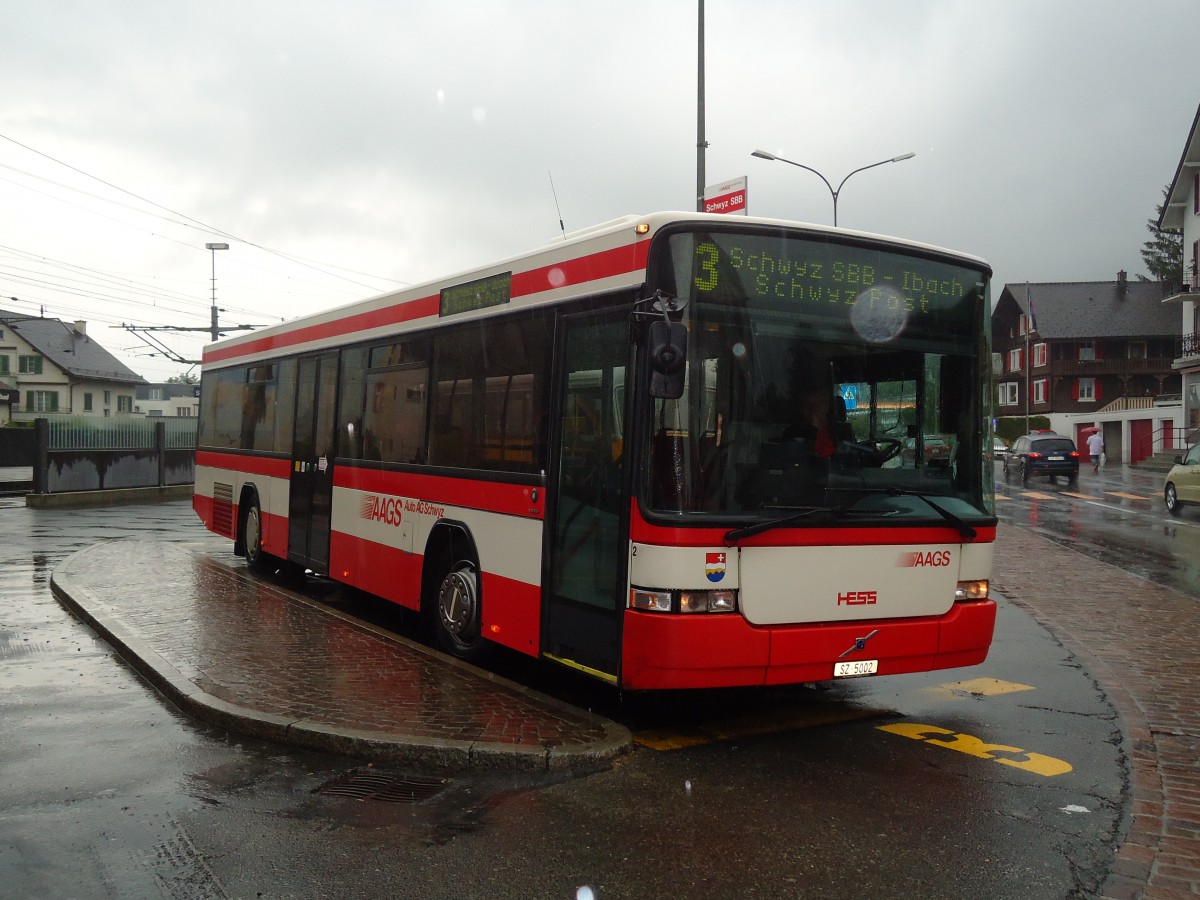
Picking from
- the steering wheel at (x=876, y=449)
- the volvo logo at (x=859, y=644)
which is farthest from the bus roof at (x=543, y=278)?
the volvo logo at (x=859, y=644)

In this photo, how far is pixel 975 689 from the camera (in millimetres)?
7992

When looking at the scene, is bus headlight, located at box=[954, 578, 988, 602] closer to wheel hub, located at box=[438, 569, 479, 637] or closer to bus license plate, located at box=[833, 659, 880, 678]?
bus license plate, located at box=[833, 659, 880, 678]

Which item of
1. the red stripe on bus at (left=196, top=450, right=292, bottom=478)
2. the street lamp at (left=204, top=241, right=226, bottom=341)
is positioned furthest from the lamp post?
the red stripe on bus at (left=196, top=450, right=292, bottom=478)

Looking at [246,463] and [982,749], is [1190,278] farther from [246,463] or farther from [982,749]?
[982,749]

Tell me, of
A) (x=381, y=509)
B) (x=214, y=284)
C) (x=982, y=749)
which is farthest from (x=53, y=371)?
(x=982, y=749)

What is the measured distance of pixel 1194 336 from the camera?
5309 cm

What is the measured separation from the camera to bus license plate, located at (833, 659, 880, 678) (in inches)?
250

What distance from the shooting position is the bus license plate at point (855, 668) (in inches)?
250

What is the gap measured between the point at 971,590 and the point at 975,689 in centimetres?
149

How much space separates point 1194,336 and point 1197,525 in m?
35.1

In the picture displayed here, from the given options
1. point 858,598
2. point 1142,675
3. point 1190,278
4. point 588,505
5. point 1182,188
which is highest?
point 1182,188

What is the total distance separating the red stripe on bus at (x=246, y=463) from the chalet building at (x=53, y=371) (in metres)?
70.8

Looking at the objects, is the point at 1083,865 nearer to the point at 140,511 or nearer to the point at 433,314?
the point at 433,314

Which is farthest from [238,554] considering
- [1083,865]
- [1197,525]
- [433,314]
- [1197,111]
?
[1197,111]
